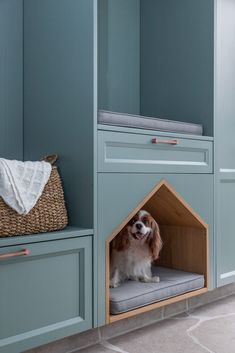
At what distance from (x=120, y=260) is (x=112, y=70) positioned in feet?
3.65

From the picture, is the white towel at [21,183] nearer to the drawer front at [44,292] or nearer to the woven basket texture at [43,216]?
the woven basket texture at [43,216]

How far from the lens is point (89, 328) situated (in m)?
1.78

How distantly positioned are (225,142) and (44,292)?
56.1 inches

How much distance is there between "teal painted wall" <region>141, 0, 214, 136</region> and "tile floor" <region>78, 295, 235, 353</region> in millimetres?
989

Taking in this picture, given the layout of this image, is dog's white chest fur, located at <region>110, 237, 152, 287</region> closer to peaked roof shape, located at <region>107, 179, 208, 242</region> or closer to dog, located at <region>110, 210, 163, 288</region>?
dog, located at <region>110, 210, 163, 288</region>

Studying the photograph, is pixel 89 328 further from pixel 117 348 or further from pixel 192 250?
pixel 192 250

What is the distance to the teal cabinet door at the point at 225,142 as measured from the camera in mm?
2438

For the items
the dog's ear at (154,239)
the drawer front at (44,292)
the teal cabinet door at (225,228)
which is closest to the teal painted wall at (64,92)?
the drawer front at (44,292)

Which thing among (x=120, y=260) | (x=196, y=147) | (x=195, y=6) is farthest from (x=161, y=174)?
(x=195, y=6)

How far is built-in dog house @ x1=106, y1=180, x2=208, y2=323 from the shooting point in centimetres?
193

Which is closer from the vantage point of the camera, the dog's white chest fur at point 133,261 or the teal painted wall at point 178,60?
the dog's white chest fur at point 133,261

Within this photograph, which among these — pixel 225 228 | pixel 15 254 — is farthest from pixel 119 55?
pixel 15 254

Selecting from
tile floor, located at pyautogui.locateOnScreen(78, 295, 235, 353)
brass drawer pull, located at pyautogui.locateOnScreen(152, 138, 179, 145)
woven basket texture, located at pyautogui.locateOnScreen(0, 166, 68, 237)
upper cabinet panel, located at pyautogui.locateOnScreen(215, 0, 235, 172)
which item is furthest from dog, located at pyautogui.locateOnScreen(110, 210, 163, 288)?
upper cabinet panel, located at pyautogui.locateOnScreen(215, 0, 235, 172)

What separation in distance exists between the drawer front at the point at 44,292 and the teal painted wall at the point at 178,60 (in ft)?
3.65
